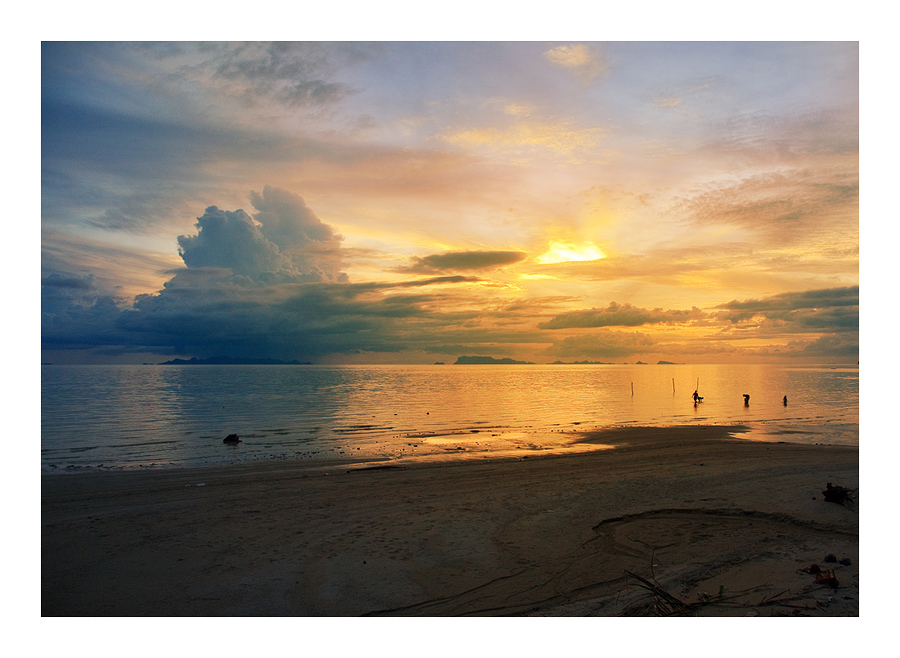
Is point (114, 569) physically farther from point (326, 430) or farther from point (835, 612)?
point (326, 430)

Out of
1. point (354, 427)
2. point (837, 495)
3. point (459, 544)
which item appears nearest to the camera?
point (459, 544)

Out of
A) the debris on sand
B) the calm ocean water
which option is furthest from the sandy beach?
the calm ocean water

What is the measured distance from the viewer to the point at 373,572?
8719mm

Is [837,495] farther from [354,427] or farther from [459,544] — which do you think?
[354,427]

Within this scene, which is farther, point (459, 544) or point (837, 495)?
point (837, 495)

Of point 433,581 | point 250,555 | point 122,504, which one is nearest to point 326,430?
point 122,504

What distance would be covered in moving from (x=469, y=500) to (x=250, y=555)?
5.89m

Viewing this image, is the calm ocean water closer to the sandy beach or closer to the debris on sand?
→ the sandy beach

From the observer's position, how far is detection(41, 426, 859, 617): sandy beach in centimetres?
776

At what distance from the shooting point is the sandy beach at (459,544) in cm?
776

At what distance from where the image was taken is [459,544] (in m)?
9.98

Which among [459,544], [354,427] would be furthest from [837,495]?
[354,427]

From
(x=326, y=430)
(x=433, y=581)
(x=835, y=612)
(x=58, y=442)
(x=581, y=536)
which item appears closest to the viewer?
(x=835, y=612)

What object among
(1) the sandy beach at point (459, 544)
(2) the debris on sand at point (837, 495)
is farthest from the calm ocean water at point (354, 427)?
(2) the debris on sand at point (837, 495)
